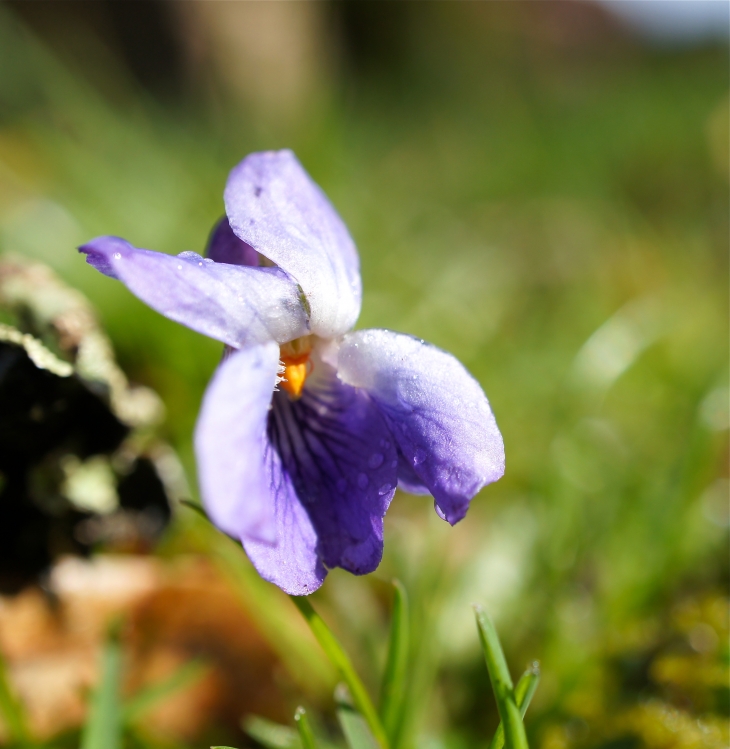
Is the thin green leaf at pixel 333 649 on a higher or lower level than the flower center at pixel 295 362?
lower

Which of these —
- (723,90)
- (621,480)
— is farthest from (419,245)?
(723,90)

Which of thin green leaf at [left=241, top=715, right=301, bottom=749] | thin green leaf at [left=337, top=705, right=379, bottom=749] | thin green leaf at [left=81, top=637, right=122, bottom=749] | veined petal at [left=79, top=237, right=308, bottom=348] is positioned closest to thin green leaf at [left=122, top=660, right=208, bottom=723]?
thin green leaf at [left=81, top=637, right=122, bottom=749]

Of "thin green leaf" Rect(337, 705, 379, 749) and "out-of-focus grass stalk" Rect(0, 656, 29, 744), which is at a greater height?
"thin green leaf" Rect(337, 705, 379, 749)

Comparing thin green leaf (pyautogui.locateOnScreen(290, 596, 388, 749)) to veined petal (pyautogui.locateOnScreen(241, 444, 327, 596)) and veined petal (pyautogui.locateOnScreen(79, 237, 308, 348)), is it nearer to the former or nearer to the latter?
veined petal (pyautogui.locateOnScreen(241, 444, 327, 596))

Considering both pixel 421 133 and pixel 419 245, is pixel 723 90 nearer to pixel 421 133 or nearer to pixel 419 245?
pixel 421 133

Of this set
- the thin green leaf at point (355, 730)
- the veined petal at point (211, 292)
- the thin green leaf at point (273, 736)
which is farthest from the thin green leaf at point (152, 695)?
the veined petal at point (211, 292)

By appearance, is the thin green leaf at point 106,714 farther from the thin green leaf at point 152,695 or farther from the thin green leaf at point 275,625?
the thin green leaf at point 275,625
